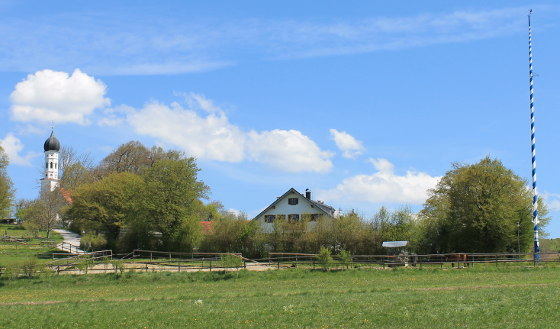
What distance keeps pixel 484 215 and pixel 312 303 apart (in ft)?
110

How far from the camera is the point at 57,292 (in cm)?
3603

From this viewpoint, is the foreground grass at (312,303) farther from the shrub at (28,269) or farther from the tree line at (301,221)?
the tree line at (301,221)

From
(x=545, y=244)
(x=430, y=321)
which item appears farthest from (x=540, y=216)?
(x=430, y=321)

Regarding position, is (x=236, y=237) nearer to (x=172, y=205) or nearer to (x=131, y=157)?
Answer: (x=172, y=205)

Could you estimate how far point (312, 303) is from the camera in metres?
23.0

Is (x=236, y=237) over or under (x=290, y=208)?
under

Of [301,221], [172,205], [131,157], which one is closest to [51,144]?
[131,157]

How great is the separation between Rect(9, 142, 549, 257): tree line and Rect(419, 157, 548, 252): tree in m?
0.09

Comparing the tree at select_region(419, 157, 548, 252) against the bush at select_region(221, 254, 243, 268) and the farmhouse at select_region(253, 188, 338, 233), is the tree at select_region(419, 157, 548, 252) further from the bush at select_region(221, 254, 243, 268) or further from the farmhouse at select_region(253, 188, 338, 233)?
the bush at select_region(221, 254, 243, 268)

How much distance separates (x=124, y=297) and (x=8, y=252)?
37.8 metres

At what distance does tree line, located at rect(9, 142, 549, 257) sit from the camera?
53.3m

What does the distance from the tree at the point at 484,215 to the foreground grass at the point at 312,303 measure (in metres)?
13.5

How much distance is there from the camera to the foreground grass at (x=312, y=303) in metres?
18.7

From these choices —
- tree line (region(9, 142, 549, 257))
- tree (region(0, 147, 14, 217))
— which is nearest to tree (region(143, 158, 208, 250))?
tree line (region(9, 142, 549, 257))
